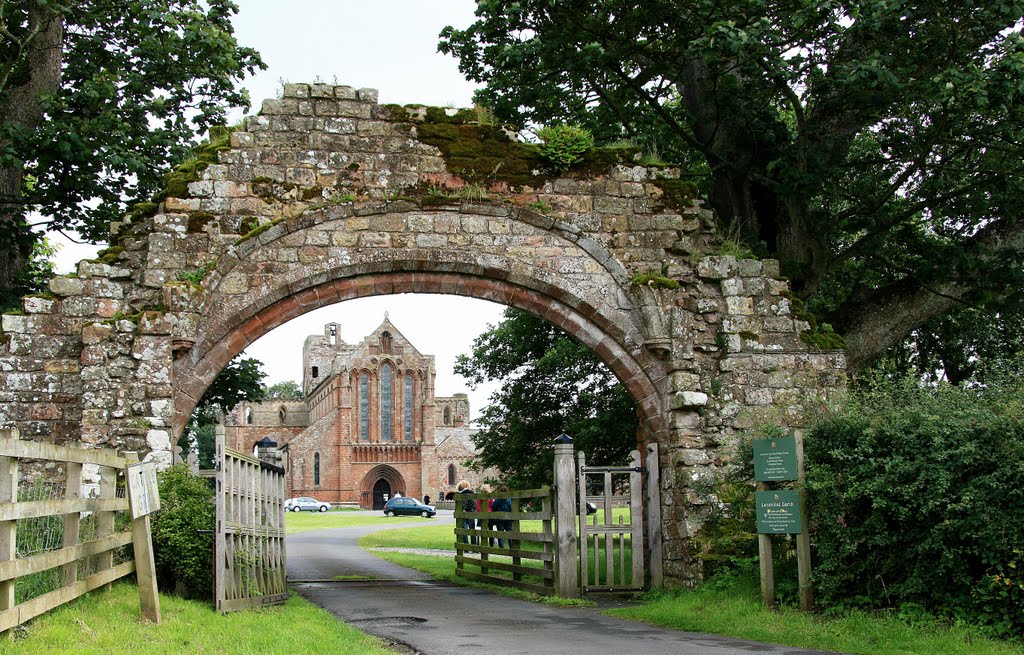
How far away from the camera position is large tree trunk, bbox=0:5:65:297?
15781mm

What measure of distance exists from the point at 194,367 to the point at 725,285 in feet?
20.7

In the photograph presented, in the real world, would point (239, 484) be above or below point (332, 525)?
above

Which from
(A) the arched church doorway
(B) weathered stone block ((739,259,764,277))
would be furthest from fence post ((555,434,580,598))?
(A) the arched church doorway

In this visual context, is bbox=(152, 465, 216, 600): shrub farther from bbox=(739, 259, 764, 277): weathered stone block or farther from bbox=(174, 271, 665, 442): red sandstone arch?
bbox=(739, 259, 764, 277): weathered stone block

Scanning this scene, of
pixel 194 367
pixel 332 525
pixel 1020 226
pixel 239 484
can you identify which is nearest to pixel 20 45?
pixel 194 367

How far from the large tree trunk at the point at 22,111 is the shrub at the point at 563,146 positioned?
783cm

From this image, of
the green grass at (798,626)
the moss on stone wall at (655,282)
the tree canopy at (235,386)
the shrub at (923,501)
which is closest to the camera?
the green grass at (798,626)

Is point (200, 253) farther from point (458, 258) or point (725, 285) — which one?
point (725, 285)

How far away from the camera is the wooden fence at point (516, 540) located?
12.7 metres

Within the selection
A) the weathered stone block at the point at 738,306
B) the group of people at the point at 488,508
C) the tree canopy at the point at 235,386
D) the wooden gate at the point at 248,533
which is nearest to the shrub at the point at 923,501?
the weathered stone block at the point at 738,306

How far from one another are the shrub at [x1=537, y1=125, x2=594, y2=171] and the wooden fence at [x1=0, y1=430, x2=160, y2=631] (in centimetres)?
640

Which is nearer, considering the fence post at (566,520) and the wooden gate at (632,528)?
the fence post at (566,520)

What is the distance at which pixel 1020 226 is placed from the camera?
48.5 ft

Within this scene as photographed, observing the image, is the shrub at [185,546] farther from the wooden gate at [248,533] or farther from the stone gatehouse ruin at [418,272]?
the stone gatehouse ruin at [418,272]
